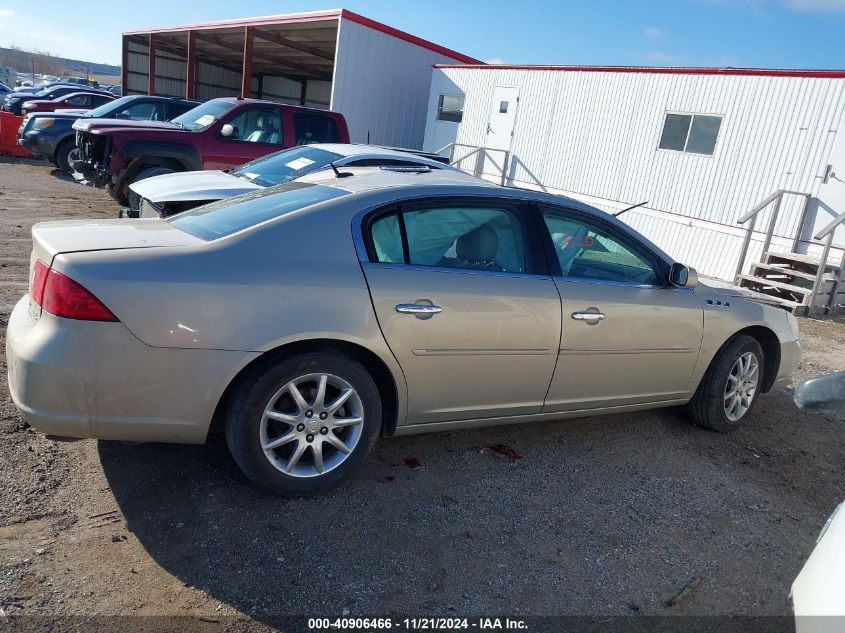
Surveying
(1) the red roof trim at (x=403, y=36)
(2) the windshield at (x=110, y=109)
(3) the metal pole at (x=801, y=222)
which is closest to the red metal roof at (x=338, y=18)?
(1) the red roof trim at (x=403, y=36)

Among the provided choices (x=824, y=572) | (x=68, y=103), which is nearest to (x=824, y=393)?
(x=824, y=572)

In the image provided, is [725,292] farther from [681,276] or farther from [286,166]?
[286,166]

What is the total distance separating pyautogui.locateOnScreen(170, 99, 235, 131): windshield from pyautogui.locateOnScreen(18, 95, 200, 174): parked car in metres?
3.81

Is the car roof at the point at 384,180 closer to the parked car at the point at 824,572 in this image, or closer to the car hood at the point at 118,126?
the parked car at the point at 824,572

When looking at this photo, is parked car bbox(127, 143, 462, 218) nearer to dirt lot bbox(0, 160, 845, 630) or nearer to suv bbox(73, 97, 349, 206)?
suv bbox(73, 97, 349, 206)

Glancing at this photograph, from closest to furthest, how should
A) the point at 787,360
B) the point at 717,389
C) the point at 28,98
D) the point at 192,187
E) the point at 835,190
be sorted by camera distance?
1. the point at 717,389
2. the point at 787,360
3. the point at 192,187
4. the point at 835,190
5. the point at 28,98

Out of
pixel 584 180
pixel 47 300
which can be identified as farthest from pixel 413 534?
pixel 584 180

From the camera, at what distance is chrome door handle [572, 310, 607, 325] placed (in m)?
3.72

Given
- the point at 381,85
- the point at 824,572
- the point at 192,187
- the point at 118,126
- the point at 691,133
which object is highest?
the point at 381,85

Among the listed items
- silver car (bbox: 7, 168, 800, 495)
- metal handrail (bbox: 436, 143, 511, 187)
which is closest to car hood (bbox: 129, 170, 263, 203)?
silver car (bbox: 7, 168, 800, 495)

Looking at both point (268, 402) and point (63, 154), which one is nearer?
point (268, 402)

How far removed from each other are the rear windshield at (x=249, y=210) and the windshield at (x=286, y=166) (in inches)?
133

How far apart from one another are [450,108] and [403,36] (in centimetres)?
259

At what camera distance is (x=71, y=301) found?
8.91 feet
